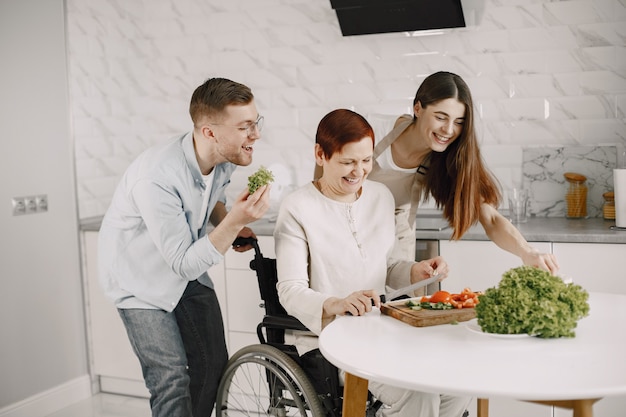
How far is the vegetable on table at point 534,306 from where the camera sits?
6.24 feet

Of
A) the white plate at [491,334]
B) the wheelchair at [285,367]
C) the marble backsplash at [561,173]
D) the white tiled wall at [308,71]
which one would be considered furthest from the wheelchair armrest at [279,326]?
the marble backsplash at [561,173]

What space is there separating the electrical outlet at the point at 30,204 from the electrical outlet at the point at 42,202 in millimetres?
21

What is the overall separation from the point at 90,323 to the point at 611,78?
2.95 metres

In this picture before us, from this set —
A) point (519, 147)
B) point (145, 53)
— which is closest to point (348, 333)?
point (519, 147)

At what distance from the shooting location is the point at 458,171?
108 inches

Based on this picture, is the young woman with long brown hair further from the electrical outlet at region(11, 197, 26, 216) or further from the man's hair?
the electrical outlet at region(11, 197, 26, 216)

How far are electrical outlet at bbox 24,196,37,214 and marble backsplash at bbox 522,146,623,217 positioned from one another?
245 cm

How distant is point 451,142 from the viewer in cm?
275

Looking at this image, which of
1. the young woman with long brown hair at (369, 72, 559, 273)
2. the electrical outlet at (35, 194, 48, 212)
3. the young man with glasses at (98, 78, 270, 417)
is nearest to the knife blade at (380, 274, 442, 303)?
the young woman with long brown hair at (369, 72, 559, 273)

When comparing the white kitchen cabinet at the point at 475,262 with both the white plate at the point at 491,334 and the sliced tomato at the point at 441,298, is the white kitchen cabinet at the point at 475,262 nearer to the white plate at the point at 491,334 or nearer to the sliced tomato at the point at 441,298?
the sliced tomato at the point at 441,298

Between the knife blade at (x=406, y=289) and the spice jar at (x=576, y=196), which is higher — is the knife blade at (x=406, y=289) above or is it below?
below

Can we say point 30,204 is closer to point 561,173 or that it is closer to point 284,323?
point 284,323

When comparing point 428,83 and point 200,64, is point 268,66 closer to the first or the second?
point 200,64

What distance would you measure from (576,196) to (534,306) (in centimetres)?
184
